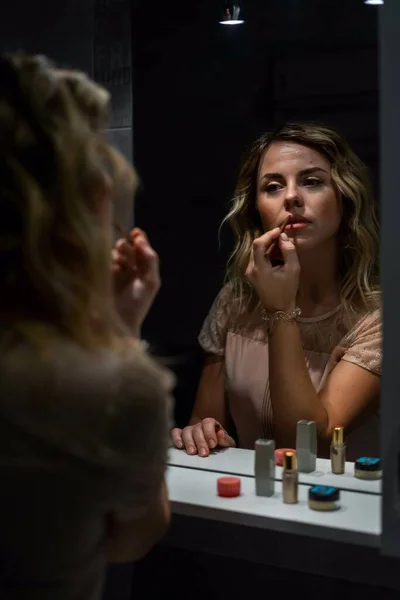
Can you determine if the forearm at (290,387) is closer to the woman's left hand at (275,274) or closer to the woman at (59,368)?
the woman's left hand at (275,274)

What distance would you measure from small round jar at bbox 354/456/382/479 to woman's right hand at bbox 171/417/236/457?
0.24 metres

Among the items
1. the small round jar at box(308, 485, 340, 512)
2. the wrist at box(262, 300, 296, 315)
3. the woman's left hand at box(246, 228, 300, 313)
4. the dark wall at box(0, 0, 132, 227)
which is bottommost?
the small round jar at box(308, 485, 340, 512)

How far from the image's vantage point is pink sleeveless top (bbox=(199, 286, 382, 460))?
1.27m

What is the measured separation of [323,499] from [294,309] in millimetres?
413

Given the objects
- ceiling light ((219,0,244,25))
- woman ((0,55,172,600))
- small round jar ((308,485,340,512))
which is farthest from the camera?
ceiling light ((219,0,244,25))

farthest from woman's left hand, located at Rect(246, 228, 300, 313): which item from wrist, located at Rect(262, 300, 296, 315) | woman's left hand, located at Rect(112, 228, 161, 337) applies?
woman's left hand, located at Rect(112, 228, 161, 337)

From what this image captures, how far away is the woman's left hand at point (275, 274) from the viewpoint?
1.28m

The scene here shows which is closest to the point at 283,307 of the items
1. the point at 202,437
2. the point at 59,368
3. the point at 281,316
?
the point at 281,316

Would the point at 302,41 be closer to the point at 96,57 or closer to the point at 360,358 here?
the point at 96,57

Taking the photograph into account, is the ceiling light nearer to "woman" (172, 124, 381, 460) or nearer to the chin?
"woman" (172, 124, 381, 460)

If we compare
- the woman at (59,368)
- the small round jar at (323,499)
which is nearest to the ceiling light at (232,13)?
the woman at (59,368)

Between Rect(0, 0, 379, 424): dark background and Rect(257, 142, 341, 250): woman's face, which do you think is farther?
Rect(257, 142, 341, 250): woman's face

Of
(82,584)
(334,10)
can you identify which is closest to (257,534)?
(82,584)

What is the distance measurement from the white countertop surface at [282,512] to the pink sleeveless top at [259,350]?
237mm
